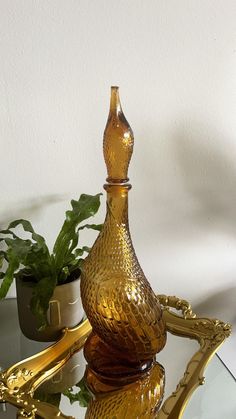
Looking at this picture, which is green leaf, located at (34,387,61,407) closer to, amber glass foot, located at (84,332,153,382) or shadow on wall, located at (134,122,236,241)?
amber glass foot, located at (84,332,153,382)

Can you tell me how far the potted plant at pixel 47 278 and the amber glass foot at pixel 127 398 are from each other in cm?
12

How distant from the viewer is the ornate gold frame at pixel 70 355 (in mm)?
681

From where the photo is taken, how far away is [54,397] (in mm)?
718

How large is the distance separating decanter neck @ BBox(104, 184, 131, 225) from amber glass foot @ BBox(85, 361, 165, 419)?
232mm

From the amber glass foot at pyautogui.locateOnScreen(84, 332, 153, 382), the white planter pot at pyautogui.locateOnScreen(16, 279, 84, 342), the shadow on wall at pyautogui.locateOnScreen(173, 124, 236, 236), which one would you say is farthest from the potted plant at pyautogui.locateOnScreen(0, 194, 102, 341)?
the shadow on wall at pyautogui.locateOnScreen(173, 124, 236, 236)

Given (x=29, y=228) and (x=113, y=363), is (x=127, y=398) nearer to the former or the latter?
(x=113, y=363)

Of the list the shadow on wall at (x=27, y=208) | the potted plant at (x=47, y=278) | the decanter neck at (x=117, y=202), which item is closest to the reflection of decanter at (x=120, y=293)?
the decanter neck at (x=117, y=202)

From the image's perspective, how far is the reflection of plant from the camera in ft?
2.29

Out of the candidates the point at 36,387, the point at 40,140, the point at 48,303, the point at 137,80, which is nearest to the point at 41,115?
the point at 40,140

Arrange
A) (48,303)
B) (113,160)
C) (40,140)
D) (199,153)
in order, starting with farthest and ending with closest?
(199,153) < (40,140) < (48,303) < (113,160)

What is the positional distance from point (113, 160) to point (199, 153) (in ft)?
1.26

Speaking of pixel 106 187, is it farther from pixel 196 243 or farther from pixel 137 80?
pixel 196 243

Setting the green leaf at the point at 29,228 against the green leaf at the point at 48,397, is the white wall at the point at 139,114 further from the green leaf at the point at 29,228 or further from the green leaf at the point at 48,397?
the green leaf at the point at 48,397

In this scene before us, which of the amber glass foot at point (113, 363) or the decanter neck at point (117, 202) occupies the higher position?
the decanter neck at point (117, 202)
